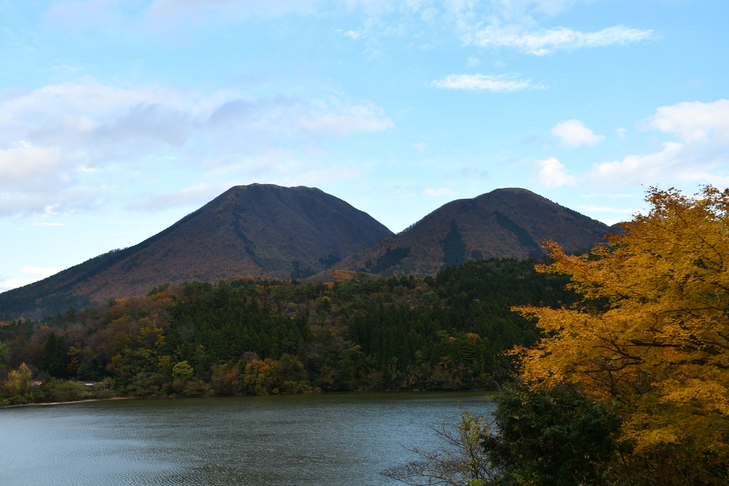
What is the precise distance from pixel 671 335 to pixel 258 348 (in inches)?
2831

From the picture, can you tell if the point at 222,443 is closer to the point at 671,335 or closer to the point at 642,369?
the point at 642,369

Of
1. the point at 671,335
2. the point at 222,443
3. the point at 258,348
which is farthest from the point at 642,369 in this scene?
the point at 258,348

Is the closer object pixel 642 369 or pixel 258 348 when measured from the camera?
pixel 642 369

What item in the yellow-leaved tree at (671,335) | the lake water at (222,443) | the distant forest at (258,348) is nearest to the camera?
the yellow-leaved tree at (671,335)

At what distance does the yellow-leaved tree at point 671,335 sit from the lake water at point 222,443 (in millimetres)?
14521

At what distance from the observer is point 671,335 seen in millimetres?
11359

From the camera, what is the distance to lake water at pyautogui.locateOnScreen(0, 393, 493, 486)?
26.8m

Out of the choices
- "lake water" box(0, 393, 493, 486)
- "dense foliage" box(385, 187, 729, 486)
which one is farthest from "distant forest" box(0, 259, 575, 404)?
"dense foliage" box(385, 187, 729, 486)

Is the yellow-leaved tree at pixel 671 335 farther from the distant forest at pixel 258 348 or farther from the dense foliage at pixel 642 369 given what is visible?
the distant forest at pixel 258 348

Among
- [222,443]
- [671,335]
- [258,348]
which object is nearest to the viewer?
[671,335]

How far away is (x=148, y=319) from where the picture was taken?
83.4 m

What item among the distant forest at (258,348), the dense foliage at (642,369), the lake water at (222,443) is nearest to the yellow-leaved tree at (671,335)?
the dense foliage at (642,369)

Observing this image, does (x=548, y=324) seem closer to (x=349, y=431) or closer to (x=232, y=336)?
(x=349, y=431)

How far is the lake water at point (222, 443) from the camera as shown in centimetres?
2675
